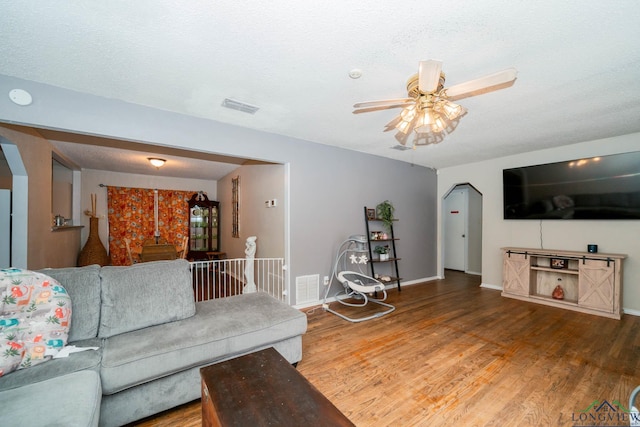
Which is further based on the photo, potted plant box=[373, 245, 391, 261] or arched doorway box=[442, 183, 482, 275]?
arched doorway box=[442, 183, 482, 275]

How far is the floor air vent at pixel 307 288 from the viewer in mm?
3828

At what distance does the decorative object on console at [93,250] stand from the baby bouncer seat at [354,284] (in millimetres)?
4805

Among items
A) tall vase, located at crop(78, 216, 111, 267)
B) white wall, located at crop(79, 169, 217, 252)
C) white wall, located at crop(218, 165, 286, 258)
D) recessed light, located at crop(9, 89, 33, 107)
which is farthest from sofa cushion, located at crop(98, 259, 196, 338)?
white wall, located at crop(79, 169, 217, 252)

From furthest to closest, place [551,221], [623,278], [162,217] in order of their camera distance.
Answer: [162,217]
[551,221]
[623,278]

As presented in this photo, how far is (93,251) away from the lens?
206 inches

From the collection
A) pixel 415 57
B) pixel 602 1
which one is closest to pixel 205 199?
pixel 415 57

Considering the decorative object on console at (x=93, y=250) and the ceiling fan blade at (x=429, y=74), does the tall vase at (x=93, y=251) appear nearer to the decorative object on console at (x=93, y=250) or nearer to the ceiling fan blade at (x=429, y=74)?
the decorative object on console at (x=93, y=250)

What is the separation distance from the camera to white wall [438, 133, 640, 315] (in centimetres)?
360

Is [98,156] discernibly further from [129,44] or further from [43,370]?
[43,370]

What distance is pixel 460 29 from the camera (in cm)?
165

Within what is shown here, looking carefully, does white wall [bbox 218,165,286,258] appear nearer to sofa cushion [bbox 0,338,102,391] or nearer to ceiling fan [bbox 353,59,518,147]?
ceiling fan [bbox 353,59,518,147]

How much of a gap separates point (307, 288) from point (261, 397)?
266 cm

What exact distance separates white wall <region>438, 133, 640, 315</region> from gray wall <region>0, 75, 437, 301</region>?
2.73ft

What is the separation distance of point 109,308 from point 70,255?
417cm
